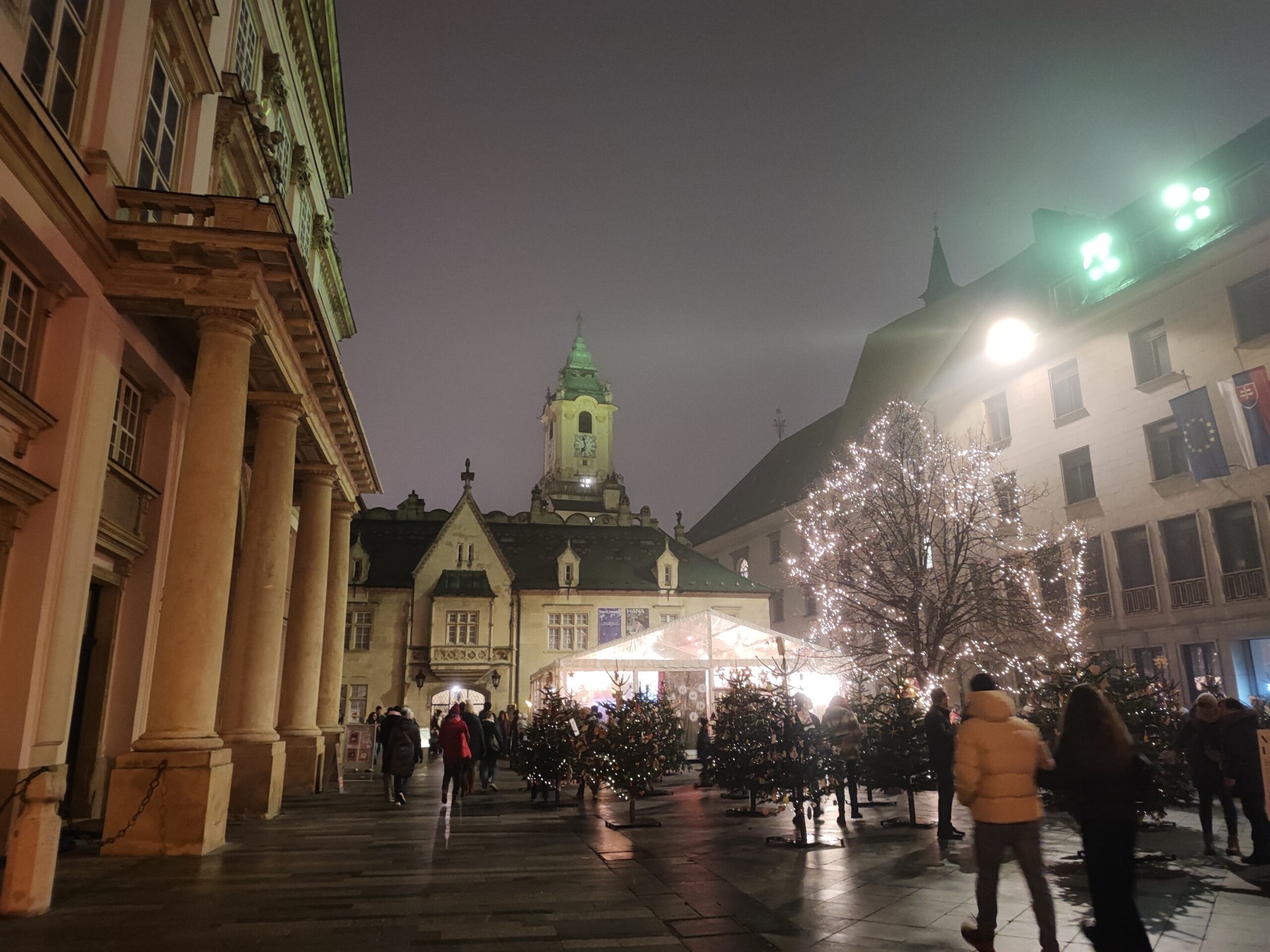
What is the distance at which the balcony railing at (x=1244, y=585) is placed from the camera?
2102 centimetres

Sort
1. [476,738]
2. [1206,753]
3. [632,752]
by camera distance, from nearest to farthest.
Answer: [1206,753]
[632,752]
[476,738]

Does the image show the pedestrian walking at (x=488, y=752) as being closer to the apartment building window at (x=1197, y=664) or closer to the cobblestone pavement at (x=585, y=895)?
the cobblestone pavement at (x=585, y=895)

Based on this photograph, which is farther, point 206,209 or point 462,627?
point 462,627

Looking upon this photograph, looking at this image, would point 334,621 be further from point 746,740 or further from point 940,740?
point 940,740

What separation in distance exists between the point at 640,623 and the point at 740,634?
16156mm

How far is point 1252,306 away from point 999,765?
22176mm

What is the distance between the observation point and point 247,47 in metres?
14.8

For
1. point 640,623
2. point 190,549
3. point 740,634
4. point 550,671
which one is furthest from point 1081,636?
point 190,549

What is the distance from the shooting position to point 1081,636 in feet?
84.5

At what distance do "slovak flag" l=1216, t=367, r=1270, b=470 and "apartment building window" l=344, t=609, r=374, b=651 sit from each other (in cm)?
3455

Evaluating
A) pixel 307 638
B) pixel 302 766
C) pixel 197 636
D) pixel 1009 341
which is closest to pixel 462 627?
pixel 302 766

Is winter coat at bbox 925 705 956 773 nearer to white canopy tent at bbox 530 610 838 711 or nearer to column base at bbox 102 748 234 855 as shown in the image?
column base at bbox 102 748 234 855

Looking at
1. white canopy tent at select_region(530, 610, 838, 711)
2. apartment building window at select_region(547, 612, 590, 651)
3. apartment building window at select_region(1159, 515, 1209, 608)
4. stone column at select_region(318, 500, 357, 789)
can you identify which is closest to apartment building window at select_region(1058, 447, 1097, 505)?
apartment building window at select_region(1159, 515, 1209, 608)

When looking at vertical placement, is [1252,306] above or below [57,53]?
above
